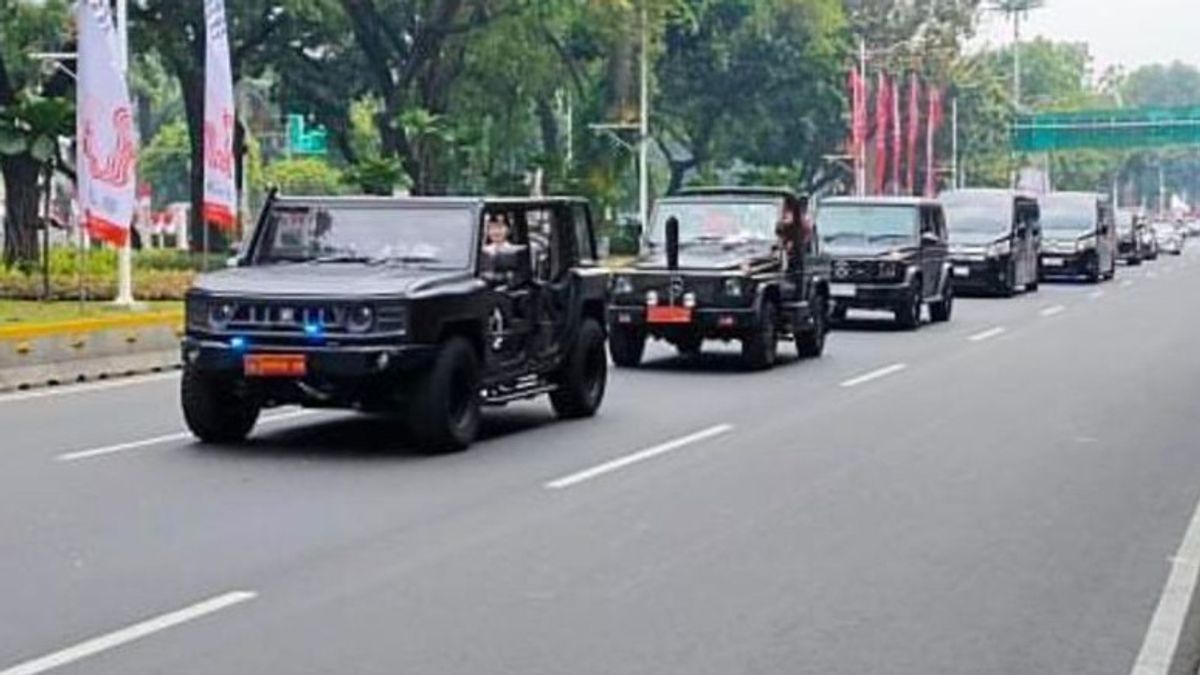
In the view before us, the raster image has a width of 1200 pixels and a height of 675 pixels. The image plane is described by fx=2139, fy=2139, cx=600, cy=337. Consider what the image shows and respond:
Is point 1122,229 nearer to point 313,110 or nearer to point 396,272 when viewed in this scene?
point 313,110

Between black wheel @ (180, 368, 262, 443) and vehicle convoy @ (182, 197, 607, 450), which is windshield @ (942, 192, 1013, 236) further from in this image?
black wheel @ (180, 368, 262, 443)

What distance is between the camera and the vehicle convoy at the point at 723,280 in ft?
73.2

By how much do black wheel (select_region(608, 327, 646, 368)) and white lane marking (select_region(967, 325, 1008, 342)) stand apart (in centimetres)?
686

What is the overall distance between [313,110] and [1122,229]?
2610 cm

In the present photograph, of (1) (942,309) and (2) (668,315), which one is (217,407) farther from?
(1) (942,309)

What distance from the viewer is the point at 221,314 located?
1454 cm

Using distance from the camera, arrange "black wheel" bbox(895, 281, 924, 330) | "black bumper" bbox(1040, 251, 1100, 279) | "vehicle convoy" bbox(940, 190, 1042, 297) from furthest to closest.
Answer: "black bumper" bbox(1040, 251, 1100, 279)
"vehicle convoy" bbox(940, 190, 1042, 297)
"black wheel" bbox(895, 281, 924, 330)

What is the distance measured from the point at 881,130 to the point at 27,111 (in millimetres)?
53240

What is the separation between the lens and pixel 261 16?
174 ft

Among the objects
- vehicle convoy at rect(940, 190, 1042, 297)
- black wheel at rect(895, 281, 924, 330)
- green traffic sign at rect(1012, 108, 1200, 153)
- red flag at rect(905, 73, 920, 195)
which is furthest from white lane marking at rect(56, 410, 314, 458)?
green traffic sign at rect(1012, 108, 1200, 153)

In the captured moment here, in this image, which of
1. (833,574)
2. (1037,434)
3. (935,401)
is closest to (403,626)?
(833,574)

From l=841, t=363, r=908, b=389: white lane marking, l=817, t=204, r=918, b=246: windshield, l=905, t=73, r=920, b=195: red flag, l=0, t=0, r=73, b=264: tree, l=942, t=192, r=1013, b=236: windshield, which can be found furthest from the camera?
l=905, t=73, r=920, b=195: red flag

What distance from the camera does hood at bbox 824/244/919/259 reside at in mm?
30328

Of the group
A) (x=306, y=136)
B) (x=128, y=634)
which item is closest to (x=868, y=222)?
(x=128, y=634)
